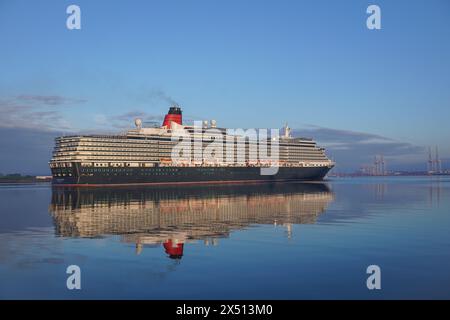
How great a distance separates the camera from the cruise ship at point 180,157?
324 feet

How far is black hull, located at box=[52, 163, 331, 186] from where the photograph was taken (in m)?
96.3

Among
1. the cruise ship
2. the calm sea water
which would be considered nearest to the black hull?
the cruise ship

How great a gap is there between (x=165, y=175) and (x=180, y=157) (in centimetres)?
799

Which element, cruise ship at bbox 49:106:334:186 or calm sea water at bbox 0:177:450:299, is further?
cruise ship at bbox 49:106:334:186

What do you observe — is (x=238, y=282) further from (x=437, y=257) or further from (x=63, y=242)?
(x=63, y=242)

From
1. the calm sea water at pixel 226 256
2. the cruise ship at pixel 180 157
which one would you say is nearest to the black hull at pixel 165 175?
the cruise ship at pixel 180 157

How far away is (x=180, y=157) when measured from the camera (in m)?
111

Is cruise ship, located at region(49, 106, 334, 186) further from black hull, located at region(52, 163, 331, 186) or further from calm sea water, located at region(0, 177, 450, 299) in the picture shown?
calm sea water, located at region(0, 177, 450, 299)

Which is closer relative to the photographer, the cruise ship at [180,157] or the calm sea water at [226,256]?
the calm sea water at [226,256]

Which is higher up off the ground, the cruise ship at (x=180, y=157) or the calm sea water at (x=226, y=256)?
the cruise ship at (x=180, y=157)

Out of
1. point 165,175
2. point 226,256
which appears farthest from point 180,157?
point 226,256

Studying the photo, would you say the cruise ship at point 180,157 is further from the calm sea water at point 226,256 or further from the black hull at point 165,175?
the calm sea water at point 226,256

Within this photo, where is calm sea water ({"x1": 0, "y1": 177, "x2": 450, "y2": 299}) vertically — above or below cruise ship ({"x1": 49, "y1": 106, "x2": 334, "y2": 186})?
below

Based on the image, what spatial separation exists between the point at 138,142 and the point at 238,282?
94068 mm
